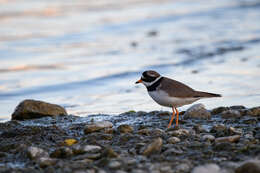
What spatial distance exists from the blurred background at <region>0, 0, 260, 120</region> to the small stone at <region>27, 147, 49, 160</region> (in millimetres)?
3138

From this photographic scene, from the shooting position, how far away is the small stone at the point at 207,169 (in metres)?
4.38

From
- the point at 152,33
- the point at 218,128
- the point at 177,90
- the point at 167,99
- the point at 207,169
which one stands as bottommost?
the point at 207,169

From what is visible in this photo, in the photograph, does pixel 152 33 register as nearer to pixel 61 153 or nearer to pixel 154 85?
pixel 154 85

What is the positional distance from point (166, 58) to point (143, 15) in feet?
22.3

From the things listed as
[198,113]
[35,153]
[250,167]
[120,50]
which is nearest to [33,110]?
[35,153]

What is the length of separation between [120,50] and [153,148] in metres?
8.85

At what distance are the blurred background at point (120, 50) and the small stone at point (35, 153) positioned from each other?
314 cm

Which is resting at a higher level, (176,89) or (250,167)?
(176,89)

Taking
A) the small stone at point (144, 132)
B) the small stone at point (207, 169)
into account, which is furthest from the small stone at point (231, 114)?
the small stone at point (207, 169)

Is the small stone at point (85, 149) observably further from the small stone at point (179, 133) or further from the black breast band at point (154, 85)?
the black breast band at point (154, 85)

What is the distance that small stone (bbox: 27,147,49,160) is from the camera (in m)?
4.98

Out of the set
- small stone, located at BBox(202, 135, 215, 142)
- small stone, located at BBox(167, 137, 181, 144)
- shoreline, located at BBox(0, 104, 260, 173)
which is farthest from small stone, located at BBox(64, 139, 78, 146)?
small stone, located at BBox(202, 135, 215, 142)

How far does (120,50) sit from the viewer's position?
44.9ft

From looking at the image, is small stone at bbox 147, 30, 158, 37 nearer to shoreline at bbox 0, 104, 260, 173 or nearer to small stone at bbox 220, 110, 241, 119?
shoreline at bbox 0, 104, 260, 173
